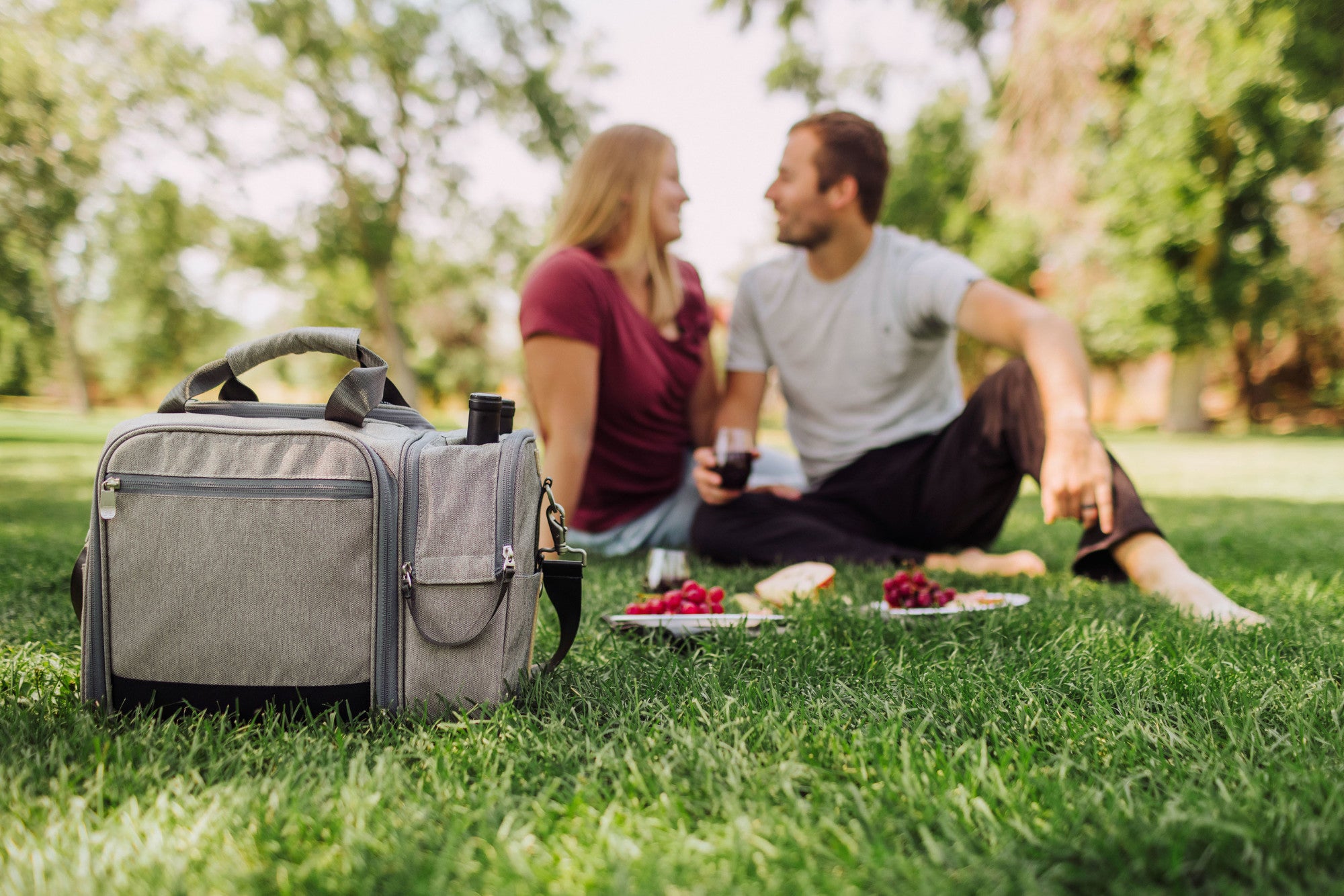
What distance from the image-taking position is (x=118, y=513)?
132cm

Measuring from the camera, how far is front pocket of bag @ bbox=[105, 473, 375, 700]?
1.31 meters

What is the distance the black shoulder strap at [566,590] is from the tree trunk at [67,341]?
6626mm

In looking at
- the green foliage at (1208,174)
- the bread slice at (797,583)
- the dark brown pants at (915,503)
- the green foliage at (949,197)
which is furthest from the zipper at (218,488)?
the green foliage at (949,197)

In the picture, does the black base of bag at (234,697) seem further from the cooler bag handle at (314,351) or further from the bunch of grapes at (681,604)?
the bunch of grapes at (681,604)

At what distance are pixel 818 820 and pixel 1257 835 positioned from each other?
0.50 meters

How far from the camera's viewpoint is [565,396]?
282cm

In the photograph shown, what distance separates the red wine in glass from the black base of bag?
1.45 metres

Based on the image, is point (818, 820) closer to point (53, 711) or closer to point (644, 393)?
point (53, 711)

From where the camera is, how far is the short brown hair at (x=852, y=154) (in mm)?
3039

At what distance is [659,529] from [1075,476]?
1712mm

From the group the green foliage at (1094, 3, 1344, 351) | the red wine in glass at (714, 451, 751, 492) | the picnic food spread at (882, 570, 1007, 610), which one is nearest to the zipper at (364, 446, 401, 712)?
the picnic food spread at (882, 570, 1007, 610)

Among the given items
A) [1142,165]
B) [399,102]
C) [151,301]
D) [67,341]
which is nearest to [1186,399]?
[1142,165]

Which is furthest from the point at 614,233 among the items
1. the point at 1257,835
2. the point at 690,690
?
the point at 1257,835

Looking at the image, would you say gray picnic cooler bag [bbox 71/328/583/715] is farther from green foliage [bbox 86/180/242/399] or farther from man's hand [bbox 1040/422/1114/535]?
green foliage [bbox 86/180/242/399]
